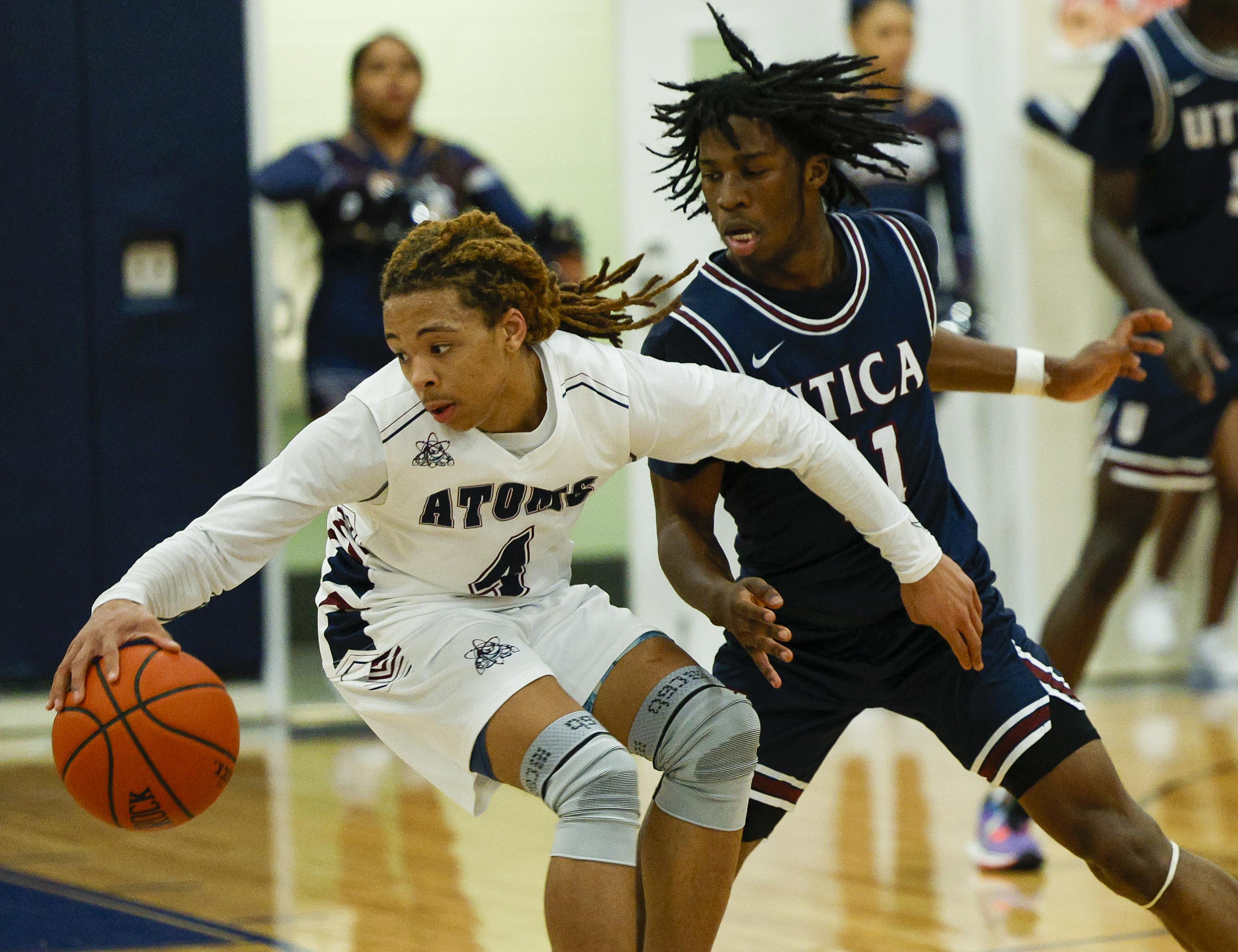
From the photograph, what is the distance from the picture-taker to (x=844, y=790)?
461cm

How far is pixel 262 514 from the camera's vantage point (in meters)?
2.23

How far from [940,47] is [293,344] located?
279 cm

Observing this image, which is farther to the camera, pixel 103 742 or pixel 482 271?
pixel 482 271

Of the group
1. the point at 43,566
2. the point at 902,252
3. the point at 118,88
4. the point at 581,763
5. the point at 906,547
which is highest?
the point at 118,88

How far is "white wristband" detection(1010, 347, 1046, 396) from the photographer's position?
284 centimetres

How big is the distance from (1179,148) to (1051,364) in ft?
5.36

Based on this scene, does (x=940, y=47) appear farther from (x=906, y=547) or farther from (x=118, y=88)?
(x=906, y=547)

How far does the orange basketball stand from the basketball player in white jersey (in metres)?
0.07

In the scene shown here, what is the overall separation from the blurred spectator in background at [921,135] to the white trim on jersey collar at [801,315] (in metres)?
3.29

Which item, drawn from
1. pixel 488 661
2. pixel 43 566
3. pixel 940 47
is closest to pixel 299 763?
pixel 43 566

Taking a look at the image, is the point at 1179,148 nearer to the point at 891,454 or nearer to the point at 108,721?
the point at 891,454

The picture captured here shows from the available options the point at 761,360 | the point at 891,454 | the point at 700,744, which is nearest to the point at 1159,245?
the point at 891,454

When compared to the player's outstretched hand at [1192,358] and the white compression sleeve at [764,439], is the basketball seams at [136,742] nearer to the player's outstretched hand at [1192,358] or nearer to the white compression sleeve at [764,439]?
the white compression sleeve at [764,439]

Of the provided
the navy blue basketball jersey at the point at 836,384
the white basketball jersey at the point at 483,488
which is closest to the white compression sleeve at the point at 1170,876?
the navy blue basketball jersey at the point at 836,384
